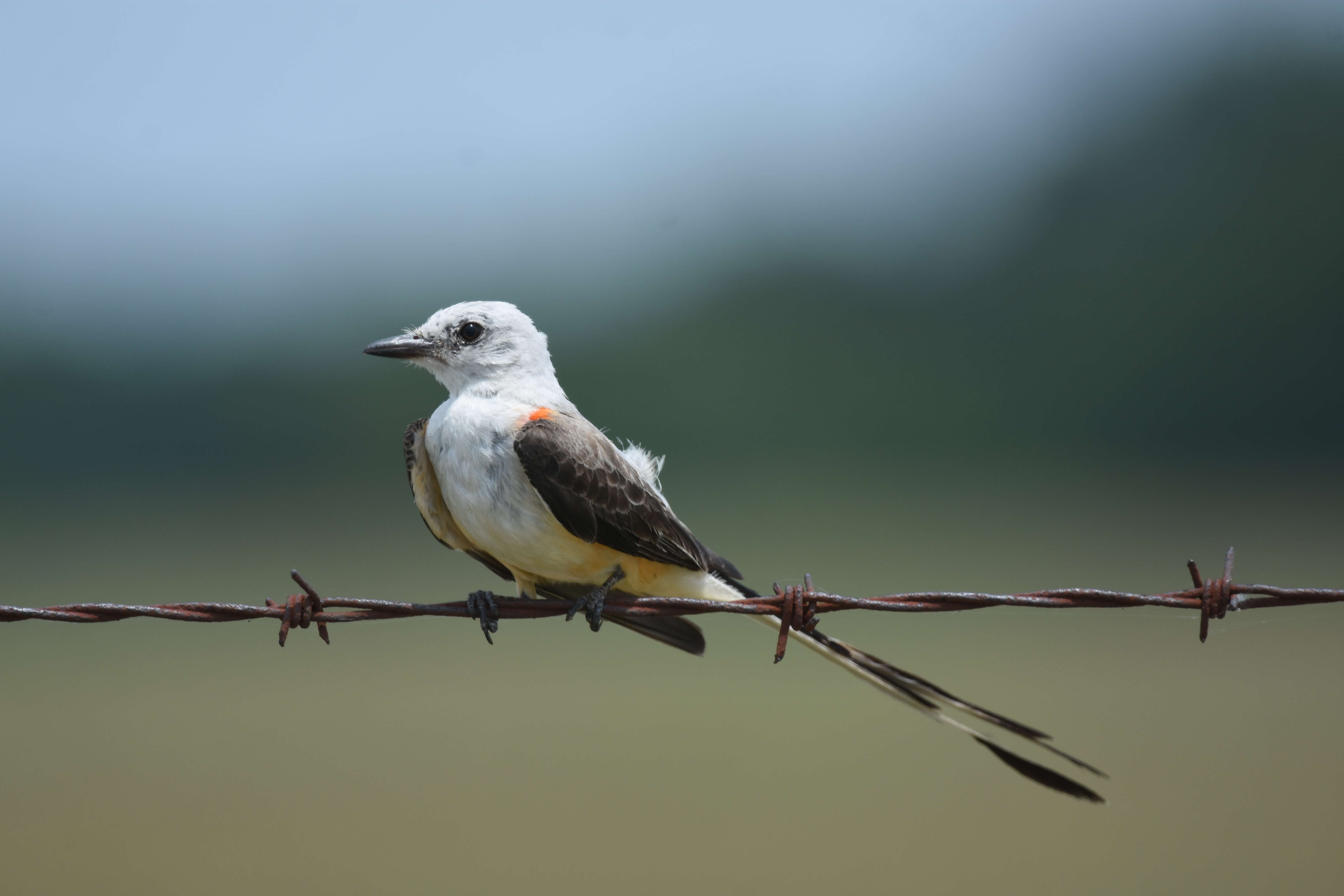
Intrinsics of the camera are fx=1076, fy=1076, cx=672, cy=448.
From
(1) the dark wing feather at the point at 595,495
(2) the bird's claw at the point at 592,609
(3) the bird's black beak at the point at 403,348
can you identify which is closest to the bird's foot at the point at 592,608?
(2) the bird's claw at the point at 592,609

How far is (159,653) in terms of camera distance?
93.4 feet

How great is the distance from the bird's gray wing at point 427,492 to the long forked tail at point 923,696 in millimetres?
1432

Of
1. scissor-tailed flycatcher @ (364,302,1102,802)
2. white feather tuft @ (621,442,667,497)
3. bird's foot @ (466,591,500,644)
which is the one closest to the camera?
bird's foot @ (466,591,500,644)

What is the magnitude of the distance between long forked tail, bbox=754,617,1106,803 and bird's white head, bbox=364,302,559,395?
1.65m

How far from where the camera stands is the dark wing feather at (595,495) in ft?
13.3

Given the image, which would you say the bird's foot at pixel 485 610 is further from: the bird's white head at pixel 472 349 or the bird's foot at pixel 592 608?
the bird's white head at pixel 472 349

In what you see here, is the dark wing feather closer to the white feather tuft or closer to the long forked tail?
the white feather tuft

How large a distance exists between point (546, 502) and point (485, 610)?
0.46m

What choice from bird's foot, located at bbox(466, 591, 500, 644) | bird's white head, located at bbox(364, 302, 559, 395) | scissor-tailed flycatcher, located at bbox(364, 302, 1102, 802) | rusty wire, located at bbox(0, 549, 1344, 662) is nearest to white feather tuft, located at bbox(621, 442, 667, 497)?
scissor-tailed flycatcher, located at bbox(364, 302, 1102, 802)

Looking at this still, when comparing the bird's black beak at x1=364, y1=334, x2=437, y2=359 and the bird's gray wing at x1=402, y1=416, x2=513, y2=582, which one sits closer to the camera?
the bird's gray wing at x1=402, y1=416, x2=513, y2=582

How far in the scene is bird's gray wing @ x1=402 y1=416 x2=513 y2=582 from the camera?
4.38 m

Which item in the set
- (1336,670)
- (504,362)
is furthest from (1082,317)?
(504,362)

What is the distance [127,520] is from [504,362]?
39.2 meters

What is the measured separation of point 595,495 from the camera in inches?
161
